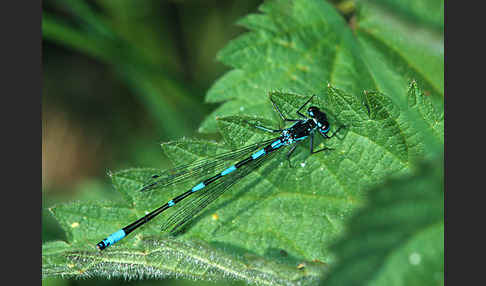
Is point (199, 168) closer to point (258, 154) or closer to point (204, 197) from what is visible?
point (204, 197)

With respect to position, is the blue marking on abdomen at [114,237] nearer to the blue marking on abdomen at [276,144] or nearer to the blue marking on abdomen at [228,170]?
the blue marking on abdomen at [228,170]

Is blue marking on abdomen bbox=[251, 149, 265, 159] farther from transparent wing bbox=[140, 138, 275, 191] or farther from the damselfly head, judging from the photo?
the damselfly head

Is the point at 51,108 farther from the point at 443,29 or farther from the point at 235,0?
the point at 443,29

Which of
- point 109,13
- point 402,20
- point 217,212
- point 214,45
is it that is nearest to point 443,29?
point 402,20

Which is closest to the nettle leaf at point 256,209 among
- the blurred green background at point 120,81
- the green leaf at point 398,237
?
the green leaf at point 398,237

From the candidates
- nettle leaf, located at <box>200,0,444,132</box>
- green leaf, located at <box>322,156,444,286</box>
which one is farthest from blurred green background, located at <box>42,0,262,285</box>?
green leaf, located at <box>322,156,444,286</box>

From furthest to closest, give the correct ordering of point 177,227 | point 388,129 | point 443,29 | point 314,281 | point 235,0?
point 235,0, point 443,29, point 177,227, point 388,129, point 314,281
